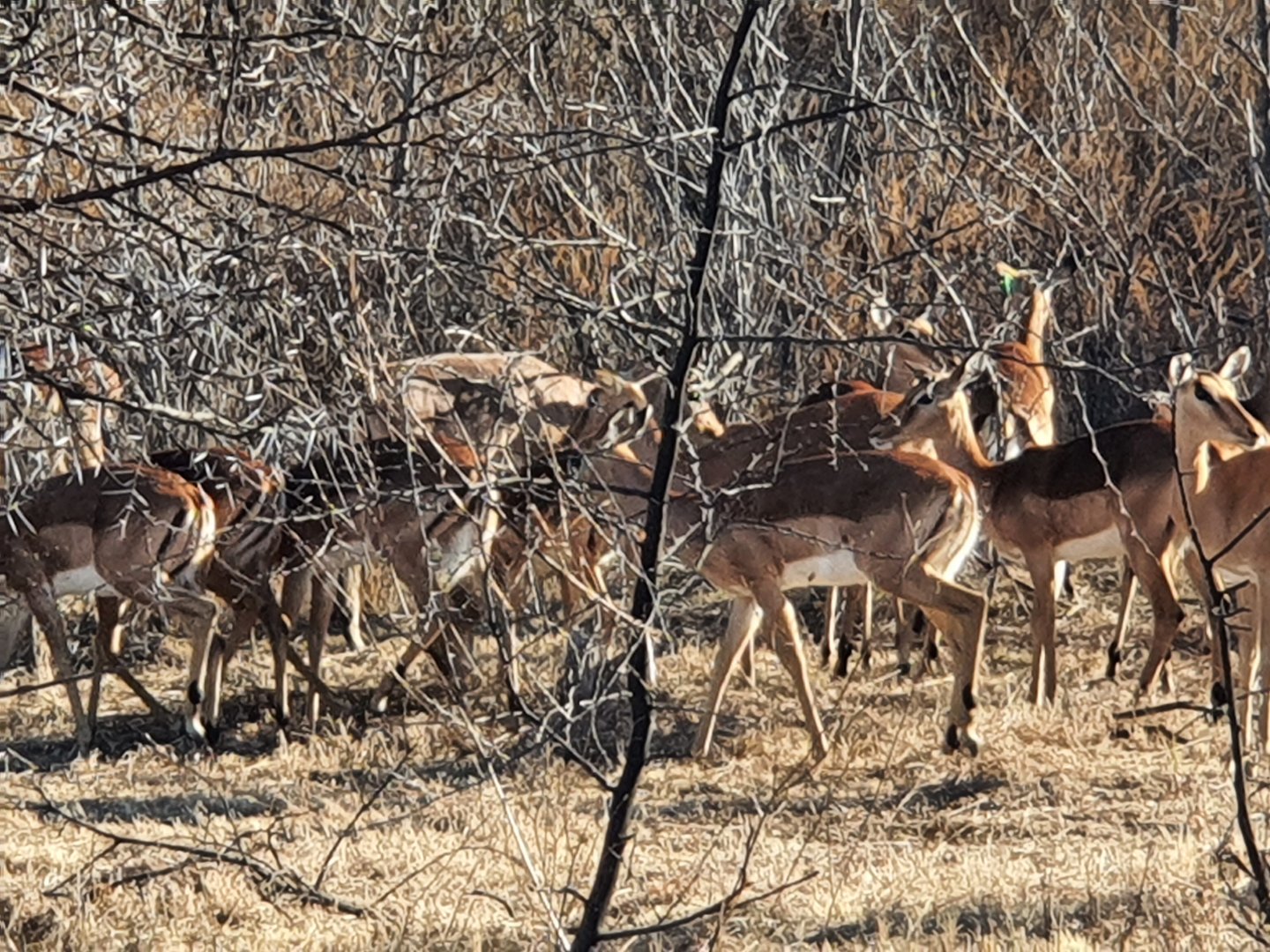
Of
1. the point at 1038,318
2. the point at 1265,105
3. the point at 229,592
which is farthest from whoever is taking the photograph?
the point at 1038,318

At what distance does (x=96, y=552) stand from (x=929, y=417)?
3750 mm

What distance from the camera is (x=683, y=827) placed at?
8.93 m

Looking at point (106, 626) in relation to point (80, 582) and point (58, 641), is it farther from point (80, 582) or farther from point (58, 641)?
point (58, 641)

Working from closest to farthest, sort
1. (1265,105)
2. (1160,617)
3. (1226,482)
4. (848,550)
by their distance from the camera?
(1265,105) → (848,550) → (1226,482) → (1160,617)

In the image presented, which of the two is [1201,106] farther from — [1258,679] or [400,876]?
[400,876]

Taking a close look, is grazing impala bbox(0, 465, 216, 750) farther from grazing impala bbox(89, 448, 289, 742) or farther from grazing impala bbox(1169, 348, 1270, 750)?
grazing impala bbox(1169, 348, 1270, 750)

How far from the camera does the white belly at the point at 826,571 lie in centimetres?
1009

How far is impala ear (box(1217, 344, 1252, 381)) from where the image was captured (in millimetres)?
10594

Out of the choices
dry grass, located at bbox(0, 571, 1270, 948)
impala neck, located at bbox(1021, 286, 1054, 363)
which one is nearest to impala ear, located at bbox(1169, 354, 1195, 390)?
dry grass, located at bbox(0, 571, 1270, 948)

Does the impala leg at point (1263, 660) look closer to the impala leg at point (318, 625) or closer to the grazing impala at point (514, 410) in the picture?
the grazing impala at point (514, 410)

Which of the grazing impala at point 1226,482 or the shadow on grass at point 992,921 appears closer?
the shadow on grass at point 992,921

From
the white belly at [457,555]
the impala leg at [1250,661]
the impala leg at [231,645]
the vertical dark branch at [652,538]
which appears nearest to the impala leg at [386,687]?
the white belly at [457,555]

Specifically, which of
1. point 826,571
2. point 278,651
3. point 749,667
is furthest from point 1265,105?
point 278,651

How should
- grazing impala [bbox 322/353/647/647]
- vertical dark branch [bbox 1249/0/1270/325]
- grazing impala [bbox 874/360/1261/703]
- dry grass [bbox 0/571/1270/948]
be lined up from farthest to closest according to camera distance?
grazing impala [bbox 322/353/647/647] < grazing impala [bbox 874/360/1261/703] < vertical dark branch [bbox 1249/0/1270/325] < dry grass [bbox 0/571/1270/948]
